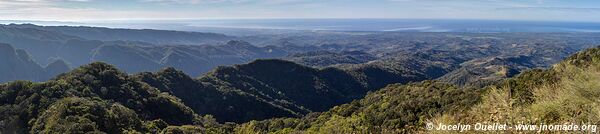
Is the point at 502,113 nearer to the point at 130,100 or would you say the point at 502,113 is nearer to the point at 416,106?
the point at 416,106

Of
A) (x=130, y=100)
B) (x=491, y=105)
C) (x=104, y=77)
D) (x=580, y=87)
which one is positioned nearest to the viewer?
(x=580, y=87)

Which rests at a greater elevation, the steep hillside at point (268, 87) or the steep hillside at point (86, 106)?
the steep hillside at point (86, 106)

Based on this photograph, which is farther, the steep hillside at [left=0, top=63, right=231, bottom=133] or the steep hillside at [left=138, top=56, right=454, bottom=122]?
the steep hillside at [left=138, top=56, right=454, bottom=122]

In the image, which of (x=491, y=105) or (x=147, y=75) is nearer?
(x=491, y=105)

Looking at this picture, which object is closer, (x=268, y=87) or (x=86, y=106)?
(x=86, y=106)

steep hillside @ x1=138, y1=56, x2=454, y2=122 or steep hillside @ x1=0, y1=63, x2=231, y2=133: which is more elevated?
steep hillside @ x1=0, y1=63, x2=231, y2=133

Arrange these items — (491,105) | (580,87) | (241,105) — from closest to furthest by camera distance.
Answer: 1. (580,87)
2. (491,105)
3. (241,105)

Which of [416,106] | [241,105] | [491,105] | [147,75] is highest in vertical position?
[491,105]

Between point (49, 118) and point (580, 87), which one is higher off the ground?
point (580, 87)

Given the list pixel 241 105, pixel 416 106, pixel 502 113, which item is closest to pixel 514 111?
pixel 502 113

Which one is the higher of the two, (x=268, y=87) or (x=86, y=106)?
(x=86, y=106)

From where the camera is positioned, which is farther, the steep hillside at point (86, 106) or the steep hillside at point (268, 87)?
the steep hillside at point (268, 87)
